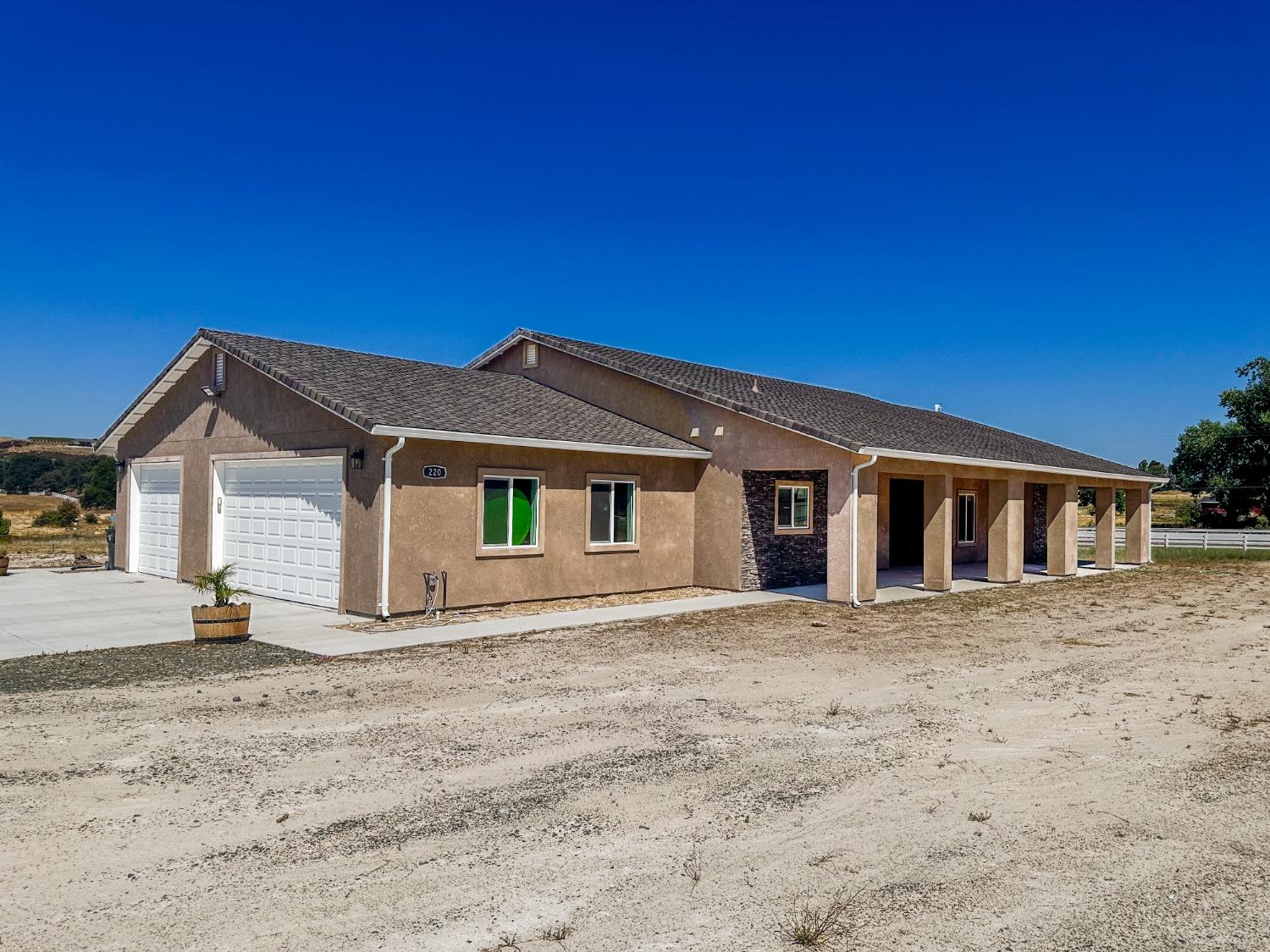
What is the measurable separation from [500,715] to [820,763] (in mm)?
2741

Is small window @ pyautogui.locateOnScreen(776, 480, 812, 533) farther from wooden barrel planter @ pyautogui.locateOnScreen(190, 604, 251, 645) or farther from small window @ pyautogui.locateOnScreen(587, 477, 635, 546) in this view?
wooden barrel planter @ pyautogui.locateOnScreen(190, 604, 251, 645)

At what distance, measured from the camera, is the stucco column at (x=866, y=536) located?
15.1m

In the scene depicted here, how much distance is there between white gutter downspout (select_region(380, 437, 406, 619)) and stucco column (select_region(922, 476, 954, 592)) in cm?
1035

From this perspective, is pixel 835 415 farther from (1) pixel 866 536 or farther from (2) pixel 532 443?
(2) pixel 532 443

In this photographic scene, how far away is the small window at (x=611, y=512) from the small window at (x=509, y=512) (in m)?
1.28

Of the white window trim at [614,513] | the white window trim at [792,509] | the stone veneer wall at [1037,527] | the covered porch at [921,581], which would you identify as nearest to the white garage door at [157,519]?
the white window trim at [614,513]

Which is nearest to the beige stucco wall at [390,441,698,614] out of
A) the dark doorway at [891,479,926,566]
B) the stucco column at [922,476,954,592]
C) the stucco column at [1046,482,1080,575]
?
the stucco column at [922,476,954,592]

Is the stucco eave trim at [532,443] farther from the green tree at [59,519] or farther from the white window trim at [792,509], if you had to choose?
the green tree at [59,519]

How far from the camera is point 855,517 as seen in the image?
14891 millimetres

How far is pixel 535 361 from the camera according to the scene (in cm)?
2020

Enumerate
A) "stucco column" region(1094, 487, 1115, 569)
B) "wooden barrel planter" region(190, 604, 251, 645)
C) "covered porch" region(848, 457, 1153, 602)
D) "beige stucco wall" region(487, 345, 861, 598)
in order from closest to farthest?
1. "wooden barrel planter" region(190, 604, 251, 645)
2. "beige stucco wall" region(487, 345, 861, 598)
3. "covered porch" region(848, 457, 1153, 602)
4. "stucco column" region(1094, 487, 1115, 569)

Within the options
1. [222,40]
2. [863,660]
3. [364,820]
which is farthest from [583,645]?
[222,40]

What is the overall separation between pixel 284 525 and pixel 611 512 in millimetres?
5655

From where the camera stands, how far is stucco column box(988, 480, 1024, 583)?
1888 cm
